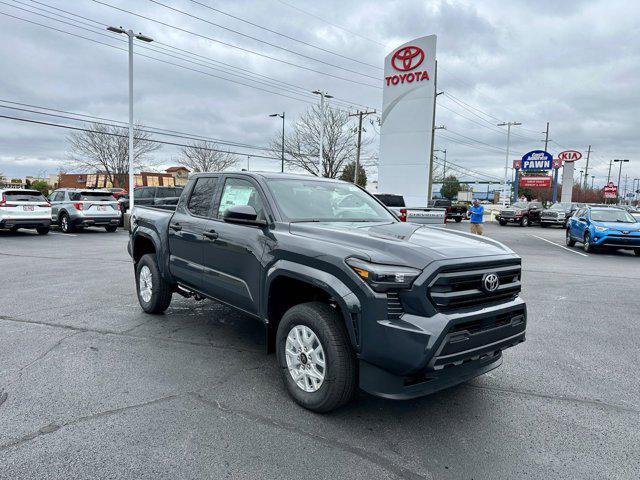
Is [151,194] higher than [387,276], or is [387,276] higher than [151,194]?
[151,194]

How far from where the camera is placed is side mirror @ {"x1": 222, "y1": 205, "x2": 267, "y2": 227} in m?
3.82

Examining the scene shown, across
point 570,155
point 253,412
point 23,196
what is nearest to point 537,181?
point 570,155

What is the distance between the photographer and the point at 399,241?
10.9ft

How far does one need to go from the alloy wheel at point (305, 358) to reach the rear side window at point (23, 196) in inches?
636

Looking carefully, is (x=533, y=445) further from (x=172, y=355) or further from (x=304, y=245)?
(x=172, y=355)

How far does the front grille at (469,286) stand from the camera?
119 inches

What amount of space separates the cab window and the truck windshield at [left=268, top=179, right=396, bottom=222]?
0.18 metres

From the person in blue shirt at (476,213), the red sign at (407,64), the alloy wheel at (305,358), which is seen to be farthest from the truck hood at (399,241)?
the red sign at (407,64)

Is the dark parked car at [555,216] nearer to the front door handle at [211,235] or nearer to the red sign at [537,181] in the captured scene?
the red sign at [537,181]

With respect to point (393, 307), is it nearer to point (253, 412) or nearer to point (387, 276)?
point (387, 276)

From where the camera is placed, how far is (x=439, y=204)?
3284cm

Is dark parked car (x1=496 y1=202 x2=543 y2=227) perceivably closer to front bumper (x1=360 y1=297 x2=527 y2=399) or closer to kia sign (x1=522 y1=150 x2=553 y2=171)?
kia sign (x1=522 y1=150 x2=553 y2=171)

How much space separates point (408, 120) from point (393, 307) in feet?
72.3

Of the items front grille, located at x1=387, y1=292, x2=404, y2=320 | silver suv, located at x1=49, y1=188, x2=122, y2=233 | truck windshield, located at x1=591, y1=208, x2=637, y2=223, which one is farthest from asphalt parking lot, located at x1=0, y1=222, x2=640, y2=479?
silver suv, located at x1=49, y1=188, x2=122, y2=233
